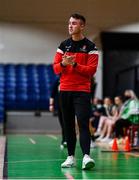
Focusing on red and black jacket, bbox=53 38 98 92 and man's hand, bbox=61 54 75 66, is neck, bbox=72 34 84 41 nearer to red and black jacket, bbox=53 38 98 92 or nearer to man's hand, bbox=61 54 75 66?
red and black jacket, bbox=53 38 98 92

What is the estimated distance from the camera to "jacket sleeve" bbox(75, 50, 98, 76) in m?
6.16

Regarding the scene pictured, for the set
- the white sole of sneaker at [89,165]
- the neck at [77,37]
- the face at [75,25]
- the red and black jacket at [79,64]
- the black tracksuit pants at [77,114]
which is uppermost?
the face at [75,25]

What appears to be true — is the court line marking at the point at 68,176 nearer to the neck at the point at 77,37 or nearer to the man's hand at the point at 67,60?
the man's hand at the point at 67,60

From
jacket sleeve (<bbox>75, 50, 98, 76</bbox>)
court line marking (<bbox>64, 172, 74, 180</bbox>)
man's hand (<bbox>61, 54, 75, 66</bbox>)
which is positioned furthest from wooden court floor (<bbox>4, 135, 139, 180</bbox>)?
man's hand (<bbox>61, 54, 75, 66</bbox>)

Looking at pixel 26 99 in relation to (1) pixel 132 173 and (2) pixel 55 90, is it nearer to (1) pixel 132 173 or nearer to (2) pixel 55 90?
(2) pixel 55 90

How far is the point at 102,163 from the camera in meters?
7.24

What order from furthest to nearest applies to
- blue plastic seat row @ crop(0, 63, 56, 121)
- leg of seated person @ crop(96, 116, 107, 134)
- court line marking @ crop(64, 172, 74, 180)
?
blue plastic seat row @ crop(0, 63, 56, 121) < leg of seated person @ crop(96, 116, 107, 134) < court line marking @ crop(64, 172, 74, 180)

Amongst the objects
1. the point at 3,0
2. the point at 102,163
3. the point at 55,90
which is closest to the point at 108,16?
the point at 3,0

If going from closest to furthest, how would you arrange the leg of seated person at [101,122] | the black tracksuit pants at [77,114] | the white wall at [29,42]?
1. the black tracksuit pants at [77,114]
2. the leg of seated person at [101,122]
3. the white wall at [29,42]

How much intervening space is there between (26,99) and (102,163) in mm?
11515

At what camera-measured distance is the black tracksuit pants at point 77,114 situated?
620cm

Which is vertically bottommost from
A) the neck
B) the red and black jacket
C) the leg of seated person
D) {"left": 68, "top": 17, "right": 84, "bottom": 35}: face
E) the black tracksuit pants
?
the leg of seated person

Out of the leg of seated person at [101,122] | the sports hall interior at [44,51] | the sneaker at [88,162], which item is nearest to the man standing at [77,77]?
the sneaker at [88,162]

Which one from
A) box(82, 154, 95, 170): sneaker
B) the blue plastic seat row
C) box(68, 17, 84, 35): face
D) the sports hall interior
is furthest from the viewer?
the blue plastic seat row
